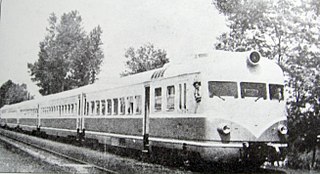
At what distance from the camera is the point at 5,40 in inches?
241

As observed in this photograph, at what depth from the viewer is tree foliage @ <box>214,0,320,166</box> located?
5438 millimetres

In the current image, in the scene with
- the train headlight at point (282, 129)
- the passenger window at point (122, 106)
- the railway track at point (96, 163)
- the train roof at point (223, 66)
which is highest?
the train roof at point (223, 66)

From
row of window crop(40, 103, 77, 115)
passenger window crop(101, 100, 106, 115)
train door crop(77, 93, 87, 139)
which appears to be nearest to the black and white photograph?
passenger window crop(101, 100, 106, 115)

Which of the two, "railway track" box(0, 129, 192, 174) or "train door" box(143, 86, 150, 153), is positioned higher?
"train door" box(143, 86, 150, 153)

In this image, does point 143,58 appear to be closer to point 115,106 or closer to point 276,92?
point 115,106

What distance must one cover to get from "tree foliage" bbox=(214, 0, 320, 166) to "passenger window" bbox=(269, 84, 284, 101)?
0.18 m

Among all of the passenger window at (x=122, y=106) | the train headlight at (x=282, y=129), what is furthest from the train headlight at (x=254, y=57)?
the passenger window at (x=122, y=106)

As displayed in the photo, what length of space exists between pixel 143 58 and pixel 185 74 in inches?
45.7

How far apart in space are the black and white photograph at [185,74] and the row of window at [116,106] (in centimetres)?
4

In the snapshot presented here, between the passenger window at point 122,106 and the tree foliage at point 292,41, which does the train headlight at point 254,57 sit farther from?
the passenger window at point 122,106

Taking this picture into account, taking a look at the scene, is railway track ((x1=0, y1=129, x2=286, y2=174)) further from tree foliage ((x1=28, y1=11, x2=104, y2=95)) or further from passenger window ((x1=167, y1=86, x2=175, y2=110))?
tree foliage ((x1=28, y1=11, x2=104, y2=95))

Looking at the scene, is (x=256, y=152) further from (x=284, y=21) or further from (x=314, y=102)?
(x=284, y=21)

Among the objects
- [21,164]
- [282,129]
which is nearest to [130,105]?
[21,164]

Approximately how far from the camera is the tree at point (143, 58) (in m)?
6.23
